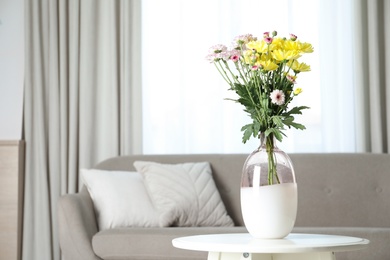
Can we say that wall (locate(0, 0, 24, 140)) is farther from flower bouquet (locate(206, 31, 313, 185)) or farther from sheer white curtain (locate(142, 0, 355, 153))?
flower bouquet (locate(206, 31, 313, 185))

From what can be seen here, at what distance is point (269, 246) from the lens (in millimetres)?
2168

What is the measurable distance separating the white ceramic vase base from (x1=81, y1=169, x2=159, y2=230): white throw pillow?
1.40 metres

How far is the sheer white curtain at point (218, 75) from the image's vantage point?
4.47m

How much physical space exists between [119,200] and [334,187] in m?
1.16

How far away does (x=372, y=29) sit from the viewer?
14.4 feet

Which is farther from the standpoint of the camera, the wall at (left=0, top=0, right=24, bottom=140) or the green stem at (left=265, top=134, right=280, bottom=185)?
the wall at (left=0, top=0, right=24, bottom=140)

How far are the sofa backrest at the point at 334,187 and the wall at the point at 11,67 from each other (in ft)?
4.41

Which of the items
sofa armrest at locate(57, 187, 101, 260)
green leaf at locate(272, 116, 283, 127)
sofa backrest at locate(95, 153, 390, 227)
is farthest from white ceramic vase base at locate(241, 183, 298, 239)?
sofa backrest at locate(95, 153, 390, 227)

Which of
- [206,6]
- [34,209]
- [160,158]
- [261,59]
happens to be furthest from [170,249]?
[206,6]

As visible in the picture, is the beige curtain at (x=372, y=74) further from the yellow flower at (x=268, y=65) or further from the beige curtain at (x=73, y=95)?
the yellow flower at (x=268, y=65)

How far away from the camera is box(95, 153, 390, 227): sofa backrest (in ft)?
12.9

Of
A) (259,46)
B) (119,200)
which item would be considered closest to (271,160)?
(259,46)

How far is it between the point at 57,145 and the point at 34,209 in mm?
417

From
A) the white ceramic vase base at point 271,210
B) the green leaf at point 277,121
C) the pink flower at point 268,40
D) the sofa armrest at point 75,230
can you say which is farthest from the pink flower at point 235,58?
the sofa armrest at point 75,230
